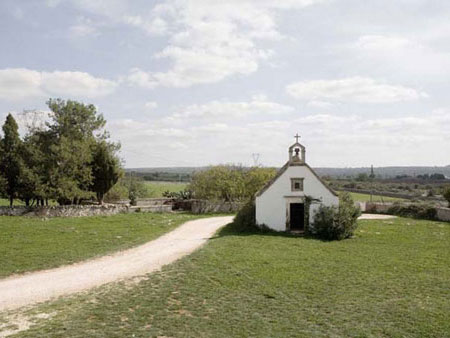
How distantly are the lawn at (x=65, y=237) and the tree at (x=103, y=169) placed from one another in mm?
5555

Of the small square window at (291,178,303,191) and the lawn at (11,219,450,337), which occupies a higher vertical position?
the small square window at (291,178,303,191)

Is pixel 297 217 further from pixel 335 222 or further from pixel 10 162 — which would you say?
pixel 10 162

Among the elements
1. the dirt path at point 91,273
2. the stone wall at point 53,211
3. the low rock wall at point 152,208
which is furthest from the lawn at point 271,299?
the low rock wall at point 152,208

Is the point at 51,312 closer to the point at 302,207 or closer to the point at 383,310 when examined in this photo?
the point at 383,310

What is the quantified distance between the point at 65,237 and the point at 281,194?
1280cm

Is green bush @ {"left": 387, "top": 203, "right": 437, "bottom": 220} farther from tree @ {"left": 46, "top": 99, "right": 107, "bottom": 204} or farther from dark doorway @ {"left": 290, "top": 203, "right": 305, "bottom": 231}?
tree @ {"left": 46, "top": 99, "right": 107, "bottom": 204}

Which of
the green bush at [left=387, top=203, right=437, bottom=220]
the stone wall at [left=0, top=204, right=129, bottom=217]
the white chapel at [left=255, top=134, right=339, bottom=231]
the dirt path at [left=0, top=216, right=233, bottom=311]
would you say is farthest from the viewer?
the green bush at [left=387, top=203, right=437, bottom=220]

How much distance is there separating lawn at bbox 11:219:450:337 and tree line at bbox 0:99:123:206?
17.0m

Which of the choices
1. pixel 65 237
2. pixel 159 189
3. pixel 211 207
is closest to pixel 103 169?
pixel 211 207

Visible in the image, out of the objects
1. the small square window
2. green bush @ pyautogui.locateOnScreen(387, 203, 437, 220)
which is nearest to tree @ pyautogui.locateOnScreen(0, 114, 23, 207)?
the small square window

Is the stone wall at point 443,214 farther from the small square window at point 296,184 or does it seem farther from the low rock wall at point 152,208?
the low rock wall at point 152,208

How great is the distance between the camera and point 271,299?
11039mm

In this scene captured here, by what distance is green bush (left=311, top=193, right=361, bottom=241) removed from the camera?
885 inches

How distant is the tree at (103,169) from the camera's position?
34062 millimetres
